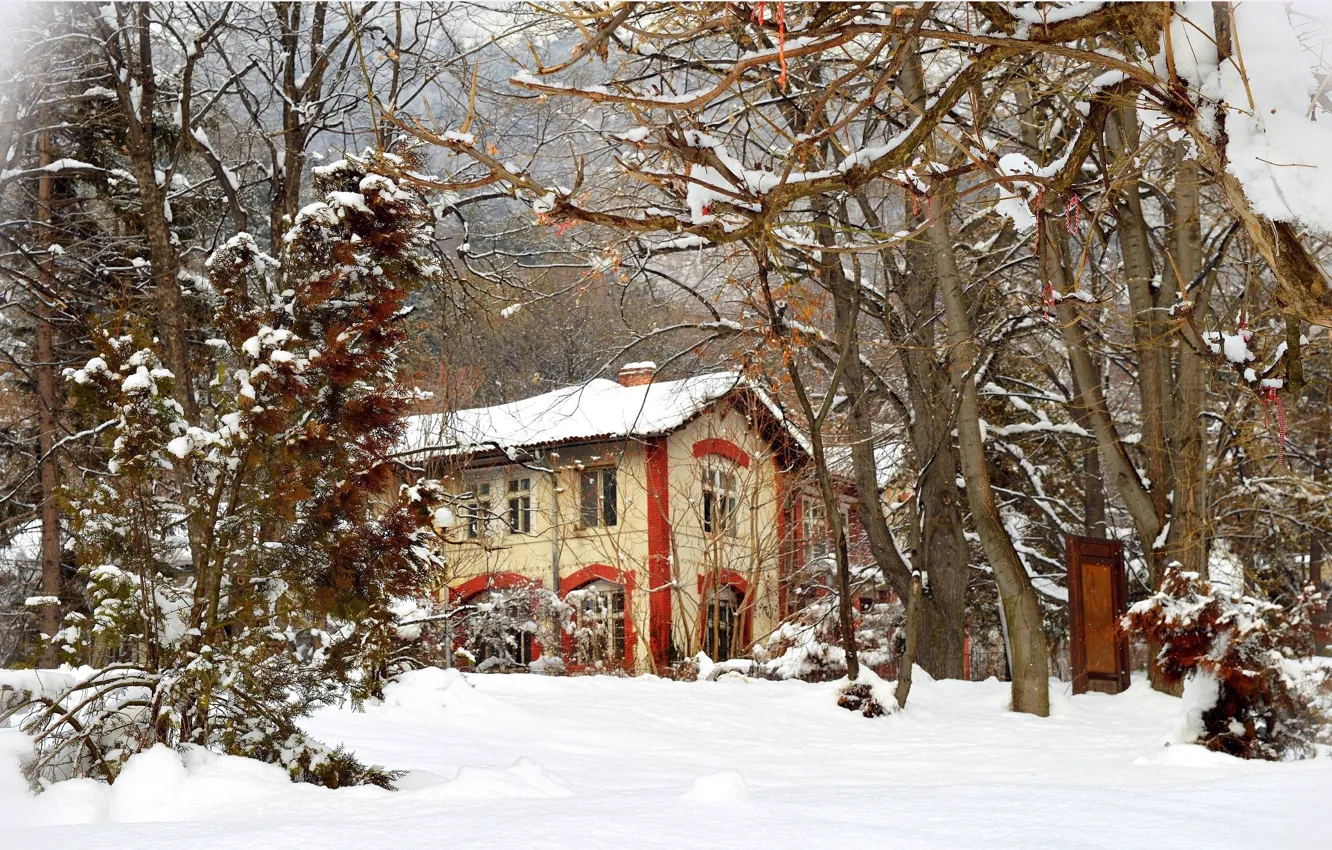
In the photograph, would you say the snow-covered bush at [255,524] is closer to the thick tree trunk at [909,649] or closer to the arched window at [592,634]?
the thick tree trunk at [909,649]

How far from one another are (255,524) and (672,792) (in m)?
2.38

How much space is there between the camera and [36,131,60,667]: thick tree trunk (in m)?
12.9

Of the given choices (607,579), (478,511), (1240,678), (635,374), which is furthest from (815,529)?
(1240,678)

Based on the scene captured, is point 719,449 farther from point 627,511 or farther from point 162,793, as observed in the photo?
point 162,793

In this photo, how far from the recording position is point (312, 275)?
602 centimetres

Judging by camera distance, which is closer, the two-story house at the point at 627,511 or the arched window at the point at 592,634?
the arched window at the point at 592,634

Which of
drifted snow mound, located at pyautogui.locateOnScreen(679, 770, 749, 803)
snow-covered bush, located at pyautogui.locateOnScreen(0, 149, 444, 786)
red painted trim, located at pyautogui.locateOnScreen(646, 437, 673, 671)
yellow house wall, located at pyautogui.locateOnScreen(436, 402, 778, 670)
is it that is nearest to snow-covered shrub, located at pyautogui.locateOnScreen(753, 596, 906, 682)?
yellow house wall, located at pyautogui.locateOnScreen(436, 402, 778, 670)

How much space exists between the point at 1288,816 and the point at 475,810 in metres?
2.97

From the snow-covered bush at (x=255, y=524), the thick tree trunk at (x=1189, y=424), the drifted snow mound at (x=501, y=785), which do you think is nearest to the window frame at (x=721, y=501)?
the thick tree trunk at (x=1189, y=424)

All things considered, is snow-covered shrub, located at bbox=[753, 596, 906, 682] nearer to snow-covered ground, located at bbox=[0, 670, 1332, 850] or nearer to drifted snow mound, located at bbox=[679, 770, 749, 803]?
snow-covered ground, located at bbox=[0, 670, 1332, 850]

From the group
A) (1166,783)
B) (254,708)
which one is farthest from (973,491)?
(254,708)

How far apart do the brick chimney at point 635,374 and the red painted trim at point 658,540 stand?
4.72ft

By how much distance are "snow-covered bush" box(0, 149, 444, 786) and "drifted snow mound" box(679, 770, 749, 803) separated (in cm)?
163

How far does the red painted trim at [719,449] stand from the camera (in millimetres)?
18536
